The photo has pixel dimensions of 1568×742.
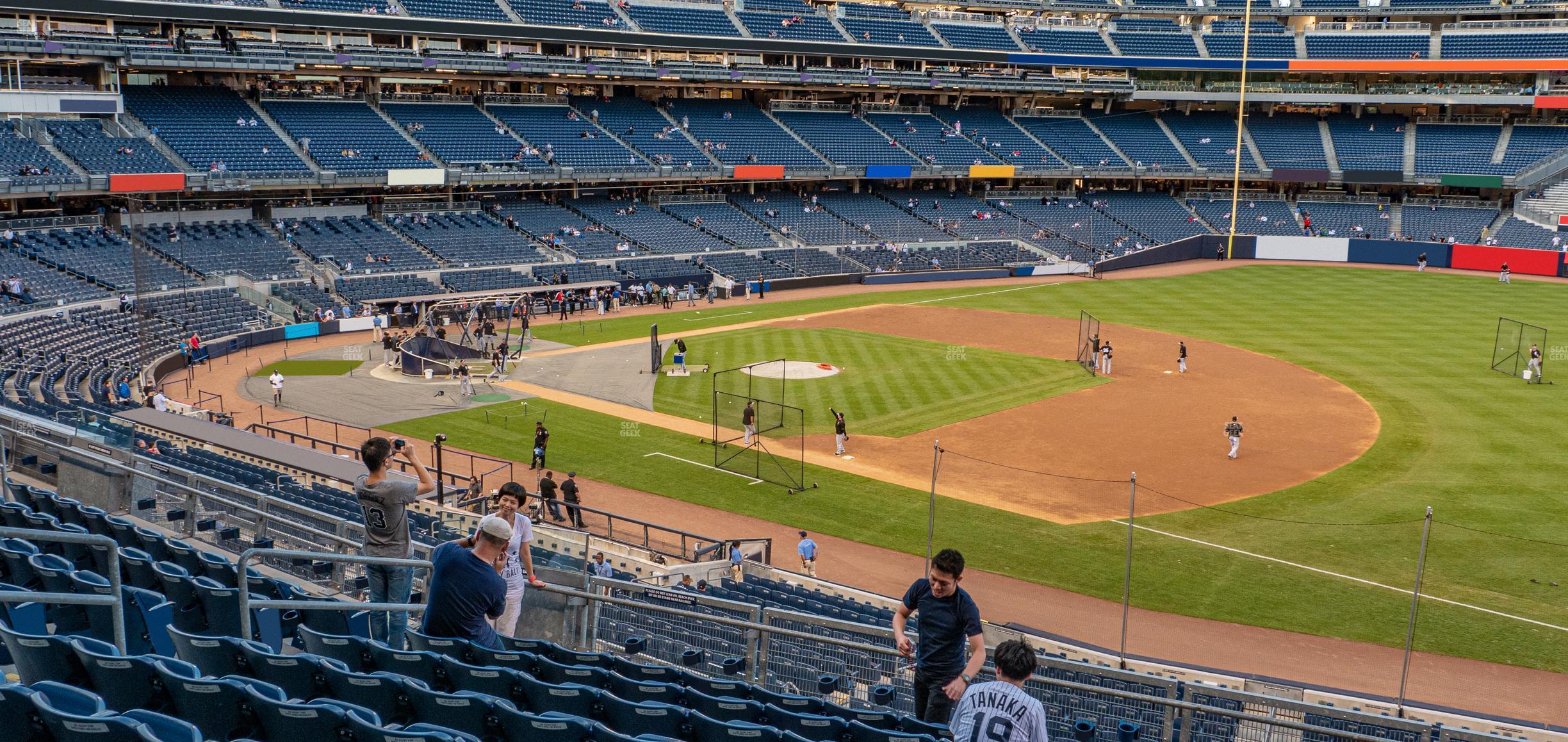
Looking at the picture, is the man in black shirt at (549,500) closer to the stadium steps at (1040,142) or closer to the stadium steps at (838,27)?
the stadium steps at (838,27)

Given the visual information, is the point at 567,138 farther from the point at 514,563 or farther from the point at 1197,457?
the point at 514,563

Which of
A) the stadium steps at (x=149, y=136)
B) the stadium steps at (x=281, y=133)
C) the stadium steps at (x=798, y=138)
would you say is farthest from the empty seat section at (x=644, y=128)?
the stadium steps at (x=149, y=136)

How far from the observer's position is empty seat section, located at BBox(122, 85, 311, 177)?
57.9 m

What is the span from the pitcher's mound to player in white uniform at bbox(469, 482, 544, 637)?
30.2 meters

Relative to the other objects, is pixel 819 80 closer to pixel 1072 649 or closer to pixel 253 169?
pixel 253 169

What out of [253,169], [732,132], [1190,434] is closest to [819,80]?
[732,132]

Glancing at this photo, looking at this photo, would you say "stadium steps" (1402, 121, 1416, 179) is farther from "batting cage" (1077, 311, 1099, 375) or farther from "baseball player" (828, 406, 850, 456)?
"baseball player" (828, 406, 850, 456)

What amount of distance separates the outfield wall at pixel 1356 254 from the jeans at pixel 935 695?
68.2m

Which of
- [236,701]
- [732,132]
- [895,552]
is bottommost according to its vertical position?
[895,552]

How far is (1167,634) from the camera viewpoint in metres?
21.2

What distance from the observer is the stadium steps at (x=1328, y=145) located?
83.8 m

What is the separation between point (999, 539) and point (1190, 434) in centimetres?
1124

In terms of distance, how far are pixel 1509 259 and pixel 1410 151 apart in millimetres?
13526

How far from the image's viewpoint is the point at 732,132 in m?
80.0
